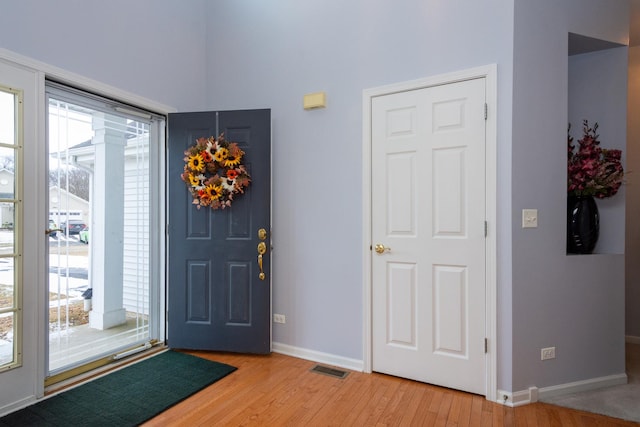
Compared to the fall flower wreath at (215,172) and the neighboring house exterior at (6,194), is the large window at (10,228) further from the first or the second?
the fall flower wreath at (215,172)

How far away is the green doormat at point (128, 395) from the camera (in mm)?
1922

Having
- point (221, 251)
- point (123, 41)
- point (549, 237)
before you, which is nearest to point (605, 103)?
point (549, 237)

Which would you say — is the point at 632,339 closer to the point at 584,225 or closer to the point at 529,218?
the point at 584,225

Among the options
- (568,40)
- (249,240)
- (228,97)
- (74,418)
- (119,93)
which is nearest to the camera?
(74,418)

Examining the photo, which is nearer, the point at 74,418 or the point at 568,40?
the point at 74,418

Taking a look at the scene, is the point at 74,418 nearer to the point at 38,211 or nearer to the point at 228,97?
the point at 38,211

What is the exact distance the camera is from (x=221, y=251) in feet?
9.44

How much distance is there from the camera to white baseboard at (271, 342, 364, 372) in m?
2.61

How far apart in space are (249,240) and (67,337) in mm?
1509

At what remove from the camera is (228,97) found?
10.5ft

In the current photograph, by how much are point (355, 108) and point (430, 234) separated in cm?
115

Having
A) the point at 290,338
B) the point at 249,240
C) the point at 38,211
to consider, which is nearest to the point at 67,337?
the point at 38,211

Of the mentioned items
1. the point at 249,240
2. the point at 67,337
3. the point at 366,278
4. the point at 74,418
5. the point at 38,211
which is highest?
the point at 38,211

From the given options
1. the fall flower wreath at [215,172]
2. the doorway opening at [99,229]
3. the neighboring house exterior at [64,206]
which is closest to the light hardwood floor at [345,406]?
the doorway opening at [99,229]
